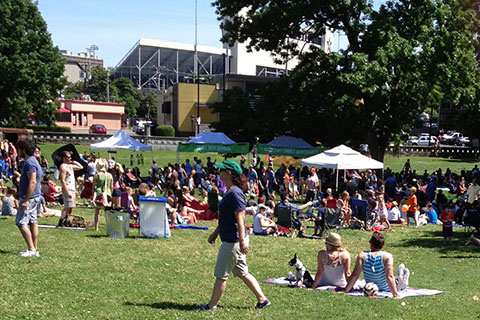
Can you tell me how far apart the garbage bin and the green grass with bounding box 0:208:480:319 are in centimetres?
22

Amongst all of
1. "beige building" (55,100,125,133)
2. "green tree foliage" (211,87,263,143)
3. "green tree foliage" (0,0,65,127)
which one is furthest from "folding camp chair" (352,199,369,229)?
"beige building" (55,100,125,133)

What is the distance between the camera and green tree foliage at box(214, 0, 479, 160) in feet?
80.7

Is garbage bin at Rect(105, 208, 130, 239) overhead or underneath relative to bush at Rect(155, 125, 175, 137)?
underneath

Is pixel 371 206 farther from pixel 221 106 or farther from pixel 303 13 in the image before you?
pixel 221 106

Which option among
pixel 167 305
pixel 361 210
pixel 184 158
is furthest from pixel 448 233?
pixel 184 158

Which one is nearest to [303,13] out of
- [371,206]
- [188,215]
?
[371,206]

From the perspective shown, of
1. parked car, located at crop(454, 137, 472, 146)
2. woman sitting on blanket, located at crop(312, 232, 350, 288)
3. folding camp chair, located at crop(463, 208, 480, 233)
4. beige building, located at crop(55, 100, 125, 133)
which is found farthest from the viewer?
beige building, located at crop(55, 100, 125, 133)

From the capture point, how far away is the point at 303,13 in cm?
2606

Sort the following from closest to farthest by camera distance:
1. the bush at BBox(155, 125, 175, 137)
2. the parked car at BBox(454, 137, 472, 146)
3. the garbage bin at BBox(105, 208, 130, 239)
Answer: the garbage bin at BBox(105, 208, 130, 239) < the bush at BBox(155, 125, 175, 137) < the parked car at BBox(454, 137, 472, 146)

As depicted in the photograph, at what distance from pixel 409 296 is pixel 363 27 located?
70.0 ft

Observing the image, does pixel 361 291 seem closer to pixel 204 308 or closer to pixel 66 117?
pixel 204 308

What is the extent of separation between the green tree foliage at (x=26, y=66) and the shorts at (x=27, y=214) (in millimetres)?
34978

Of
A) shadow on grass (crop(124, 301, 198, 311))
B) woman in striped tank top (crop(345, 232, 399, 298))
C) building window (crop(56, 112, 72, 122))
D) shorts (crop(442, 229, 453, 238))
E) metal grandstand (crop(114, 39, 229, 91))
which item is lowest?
shorts (crop(442, 229, 453, 238))

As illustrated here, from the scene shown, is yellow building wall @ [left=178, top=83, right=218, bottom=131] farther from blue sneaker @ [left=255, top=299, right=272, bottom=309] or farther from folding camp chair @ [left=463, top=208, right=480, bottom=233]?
blue sneaker @ [left=255, top=299, right=272, bottom=309]
